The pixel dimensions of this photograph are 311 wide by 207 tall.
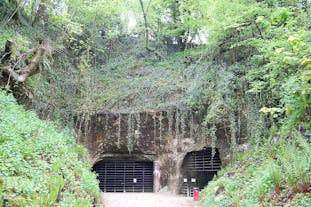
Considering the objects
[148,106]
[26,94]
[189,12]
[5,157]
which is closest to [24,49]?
[26,94]

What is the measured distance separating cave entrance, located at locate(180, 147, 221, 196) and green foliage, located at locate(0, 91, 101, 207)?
226 inches

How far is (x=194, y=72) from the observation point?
1207 cm

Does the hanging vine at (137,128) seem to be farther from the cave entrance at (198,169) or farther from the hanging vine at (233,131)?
the hanging vine at (233,131)

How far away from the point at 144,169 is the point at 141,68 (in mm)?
4817

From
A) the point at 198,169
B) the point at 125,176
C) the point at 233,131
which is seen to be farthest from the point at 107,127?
the point at 233,131

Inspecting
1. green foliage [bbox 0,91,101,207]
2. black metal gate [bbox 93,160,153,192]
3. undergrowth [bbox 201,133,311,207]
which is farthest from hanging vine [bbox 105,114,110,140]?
undergrowth [bbox 201,133,311,207]

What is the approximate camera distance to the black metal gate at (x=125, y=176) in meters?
12.2

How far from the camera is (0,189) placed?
315 cm

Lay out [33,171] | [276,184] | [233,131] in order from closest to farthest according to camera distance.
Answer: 1. [33,171]
2. [276,184]
3. [233,131]

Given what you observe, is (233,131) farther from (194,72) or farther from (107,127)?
(107,127)

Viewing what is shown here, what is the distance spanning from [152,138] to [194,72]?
320 cm

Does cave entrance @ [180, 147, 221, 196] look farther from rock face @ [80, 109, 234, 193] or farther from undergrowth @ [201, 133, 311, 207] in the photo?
undergrowth @ [201, 133, 311, 207]

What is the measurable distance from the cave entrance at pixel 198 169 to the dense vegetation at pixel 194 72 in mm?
1185

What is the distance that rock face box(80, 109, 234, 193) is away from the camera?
36.3 ft
